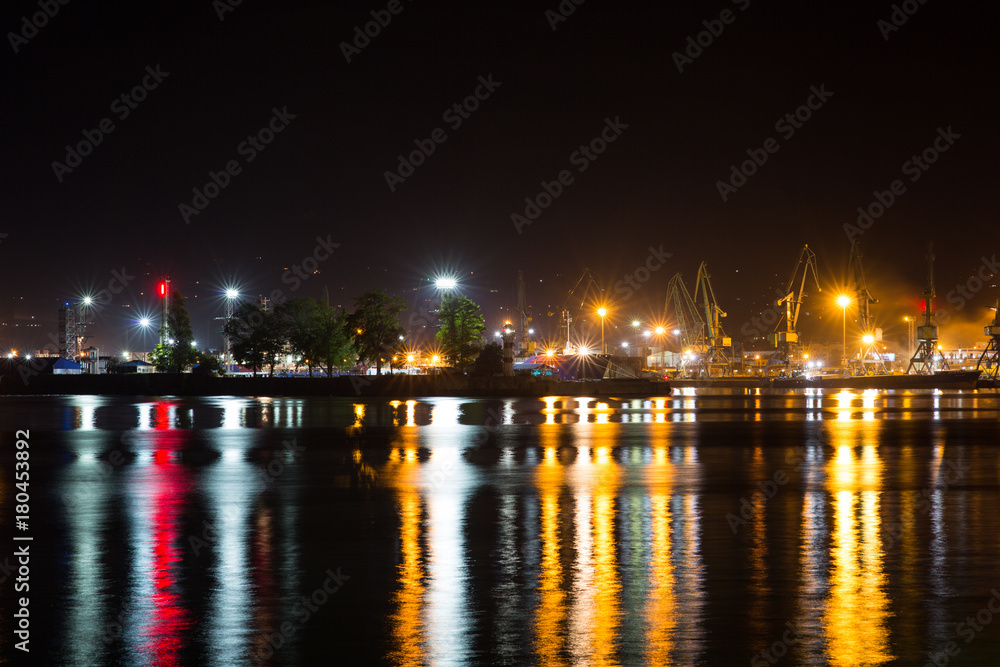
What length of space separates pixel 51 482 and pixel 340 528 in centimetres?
1041

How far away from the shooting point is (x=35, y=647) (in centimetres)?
935

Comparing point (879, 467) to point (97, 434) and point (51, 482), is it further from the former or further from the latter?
point (97, 434)

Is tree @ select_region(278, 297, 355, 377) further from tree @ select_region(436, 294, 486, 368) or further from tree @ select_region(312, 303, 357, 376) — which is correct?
tree @ select_region(436, 294, 486, 368)

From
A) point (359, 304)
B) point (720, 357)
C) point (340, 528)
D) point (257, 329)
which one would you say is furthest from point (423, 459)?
point (720, 357)

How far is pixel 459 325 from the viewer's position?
400 ft

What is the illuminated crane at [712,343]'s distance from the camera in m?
175

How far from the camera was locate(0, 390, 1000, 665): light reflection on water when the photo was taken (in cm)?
952
